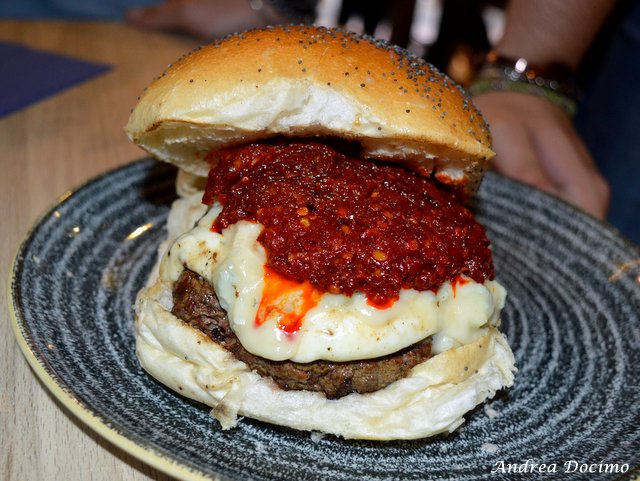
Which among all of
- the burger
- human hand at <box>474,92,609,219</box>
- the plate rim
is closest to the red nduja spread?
the burger

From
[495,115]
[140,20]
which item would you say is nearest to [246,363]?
[495,115]

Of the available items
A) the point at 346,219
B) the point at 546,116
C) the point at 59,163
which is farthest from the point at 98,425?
the point at 546,116

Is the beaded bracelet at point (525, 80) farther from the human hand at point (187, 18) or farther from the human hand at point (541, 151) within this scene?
the human hand at point (187, 18)

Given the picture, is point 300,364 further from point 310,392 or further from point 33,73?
point 33,73

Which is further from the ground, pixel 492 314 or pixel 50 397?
pixel 492 314

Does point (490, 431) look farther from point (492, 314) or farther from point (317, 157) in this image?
point (317, 157)

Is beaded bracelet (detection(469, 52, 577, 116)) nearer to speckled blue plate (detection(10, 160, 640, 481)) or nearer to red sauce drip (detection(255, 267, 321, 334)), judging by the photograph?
speckled blue plate (detection(10, 160, 640, 481))
